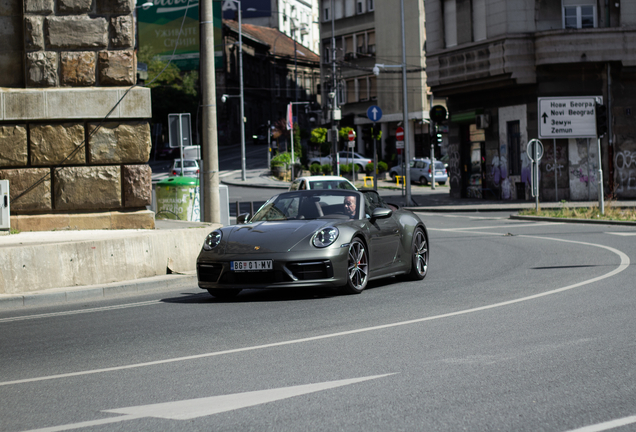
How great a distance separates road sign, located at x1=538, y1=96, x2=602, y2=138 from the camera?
3119 centimetres

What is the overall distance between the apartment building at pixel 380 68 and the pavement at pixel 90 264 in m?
49.5

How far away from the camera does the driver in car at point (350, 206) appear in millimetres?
10734

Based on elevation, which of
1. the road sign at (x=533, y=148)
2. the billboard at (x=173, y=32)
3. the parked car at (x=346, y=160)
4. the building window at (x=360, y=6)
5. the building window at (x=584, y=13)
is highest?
the building window at (x=360, y=6)

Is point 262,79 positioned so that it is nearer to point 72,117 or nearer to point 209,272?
point 72,117

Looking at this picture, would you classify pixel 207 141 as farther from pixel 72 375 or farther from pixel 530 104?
pixel 530 104

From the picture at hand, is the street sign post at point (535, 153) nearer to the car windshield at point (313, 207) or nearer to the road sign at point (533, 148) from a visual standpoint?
the road sign at point (533, 148)

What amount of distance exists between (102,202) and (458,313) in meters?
7.80

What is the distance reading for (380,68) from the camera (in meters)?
68.8

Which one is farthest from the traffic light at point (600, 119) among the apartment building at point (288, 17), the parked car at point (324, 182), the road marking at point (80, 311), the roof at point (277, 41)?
the apartment building at point (288, 17)

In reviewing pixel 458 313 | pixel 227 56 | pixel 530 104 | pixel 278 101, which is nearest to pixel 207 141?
pixel 458 313

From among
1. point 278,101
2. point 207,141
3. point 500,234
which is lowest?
point 500,234

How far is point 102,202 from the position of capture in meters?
14.3

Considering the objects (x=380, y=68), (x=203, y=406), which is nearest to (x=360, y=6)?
(x=380, y=68)

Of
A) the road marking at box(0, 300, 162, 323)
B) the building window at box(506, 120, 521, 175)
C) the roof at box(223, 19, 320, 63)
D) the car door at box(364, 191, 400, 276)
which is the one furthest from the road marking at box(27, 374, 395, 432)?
the roof at box(223, 19, 320, 63)
